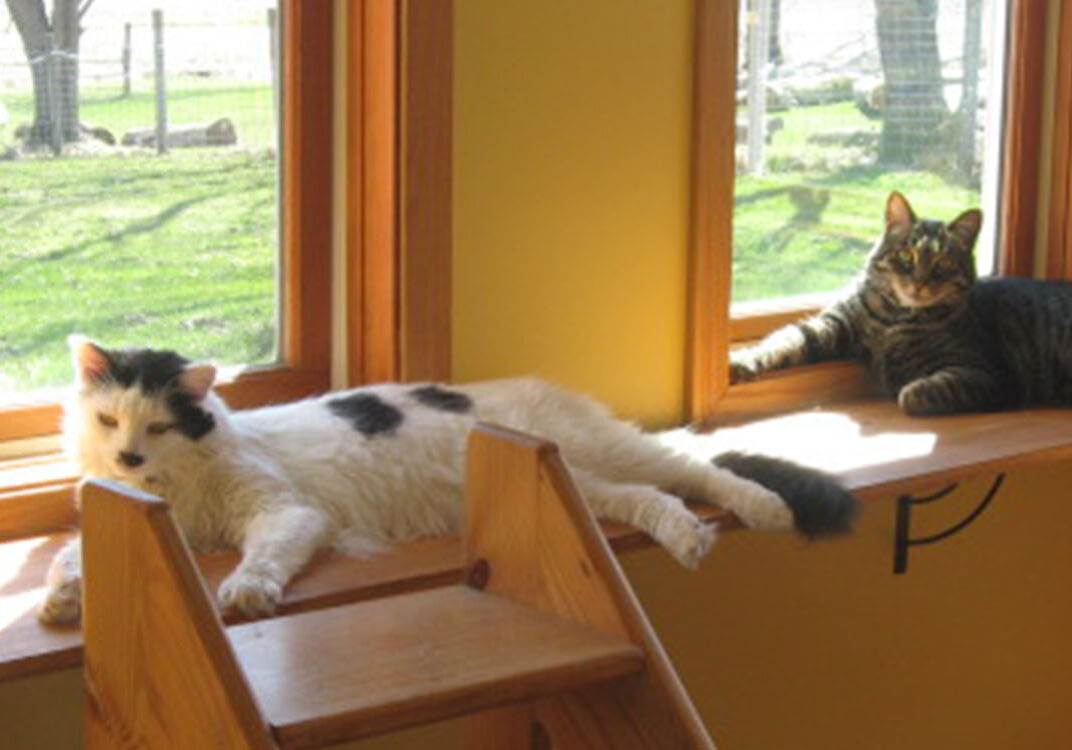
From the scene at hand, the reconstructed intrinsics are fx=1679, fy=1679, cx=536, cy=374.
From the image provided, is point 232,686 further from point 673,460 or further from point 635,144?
point 635,144

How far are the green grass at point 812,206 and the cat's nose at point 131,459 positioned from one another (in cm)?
124

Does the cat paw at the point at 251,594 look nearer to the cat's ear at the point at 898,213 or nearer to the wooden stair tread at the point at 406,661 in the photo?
the wooden stair tread at the point at 406,661

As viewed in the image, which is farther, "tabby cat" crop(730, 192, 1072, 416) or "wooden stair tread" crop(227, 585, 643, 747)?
"tabby cat" crop(730, 192, 1072, 416)

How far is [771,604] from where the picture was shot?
2.86m

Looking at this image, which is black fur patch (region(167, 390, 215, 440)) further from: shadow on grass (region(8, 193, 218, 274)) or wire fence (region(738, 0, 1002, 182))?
wire fence (region(738, 0, 1002, 182))

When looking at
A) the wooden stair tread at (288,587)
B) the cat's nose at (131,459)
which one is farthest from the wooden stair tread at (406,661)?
the cat's nose at (131,459)

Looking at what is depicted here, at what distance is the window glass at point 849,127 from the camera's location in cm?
288

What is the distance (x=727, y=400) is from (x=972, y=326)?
22.3 inches

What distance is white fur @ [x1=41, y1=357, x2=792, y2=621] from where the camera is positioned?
1.95m

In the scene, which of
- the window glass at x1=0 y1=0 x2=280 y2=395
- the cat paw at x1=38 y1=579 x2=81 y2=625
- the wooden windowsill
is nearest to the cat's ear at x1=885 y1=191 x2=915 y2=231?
the wooden windowsill

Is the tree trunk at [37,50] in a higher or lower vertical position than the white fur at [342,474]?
higher

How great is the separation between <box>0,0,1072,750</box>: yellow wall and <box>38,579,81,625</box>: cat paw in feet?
1.04

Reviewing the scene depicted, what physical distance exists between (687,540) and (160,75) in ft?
2.98

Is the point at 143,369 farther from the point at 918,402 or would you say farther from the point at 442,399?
the point at 918,402
